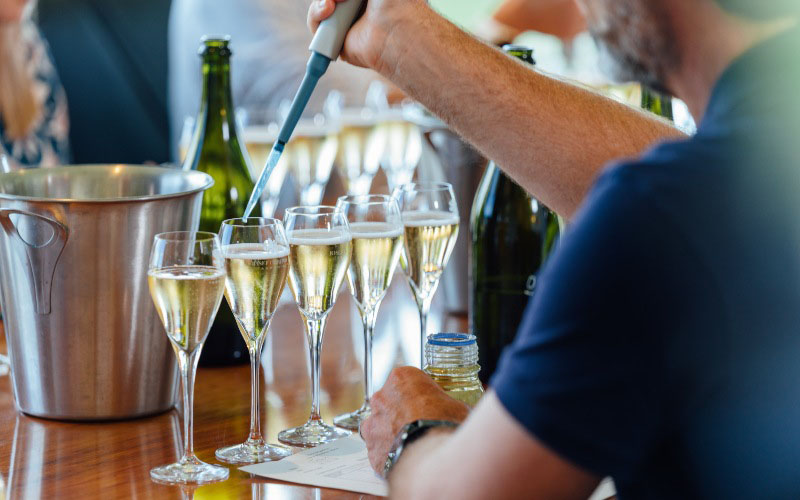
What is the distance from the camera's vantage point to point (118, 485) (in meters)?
0.85

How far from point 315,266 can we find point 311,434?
0.16 metres

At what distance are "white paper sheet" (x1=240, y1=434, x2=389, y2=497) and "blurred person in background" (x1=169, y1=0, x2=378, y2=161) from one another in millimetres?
2371

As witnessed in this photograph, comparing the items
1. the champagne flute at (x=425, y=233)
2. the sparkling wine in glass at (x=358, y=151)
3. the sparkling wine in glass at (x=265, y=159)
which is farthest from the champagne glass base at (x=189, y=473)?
the sparkling wine in glass at (x=358, y=151)

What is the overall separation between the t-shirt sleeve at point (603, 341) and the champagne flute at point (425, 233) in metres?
0.59

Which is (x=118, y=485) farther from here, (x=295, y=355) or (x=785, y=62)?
(x=785, y=62)

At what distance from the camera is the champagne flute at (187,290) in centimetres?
85

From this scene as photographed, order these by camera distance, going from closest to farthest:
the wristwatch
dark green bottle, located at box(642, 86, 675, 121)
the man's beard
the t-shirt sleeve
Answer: the t-shirt sleeve < the man's beard < the wristwatch < dark green bottle, located at box(642, 86, 675, 121)

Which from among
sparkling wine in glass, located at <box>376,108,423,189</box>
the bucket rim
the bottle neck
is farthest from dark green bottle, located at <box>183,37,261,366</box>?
sparkling wine in glass, located at <box>376,108,423,189</box>

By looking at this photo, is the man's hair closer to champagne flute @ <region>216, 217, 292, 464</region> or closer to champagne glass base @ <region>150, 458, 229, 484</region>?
champagne flute @ <region>216, 217, 292, 464</region>

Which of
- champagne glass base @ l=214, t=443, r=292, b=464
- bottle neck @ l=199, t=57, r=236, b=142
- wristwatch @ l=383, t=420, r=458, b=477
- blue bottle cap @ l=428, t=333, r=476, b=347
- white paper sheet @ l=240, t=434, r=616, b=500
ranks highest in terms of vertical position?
bottle neck @ l=199, t=57, r=236, b=142

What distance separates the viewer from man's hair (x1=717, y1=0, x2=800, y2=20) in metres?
0.61

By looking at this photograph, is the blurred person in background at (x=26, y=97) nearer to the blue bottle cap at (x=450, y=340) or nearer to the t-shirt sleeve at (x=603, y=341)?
the blue bottle cap at (x=450, y=340)

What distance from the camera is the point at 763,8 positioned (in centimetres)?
61

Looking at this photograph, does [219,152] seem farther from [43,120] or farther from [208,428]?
[43,120]
